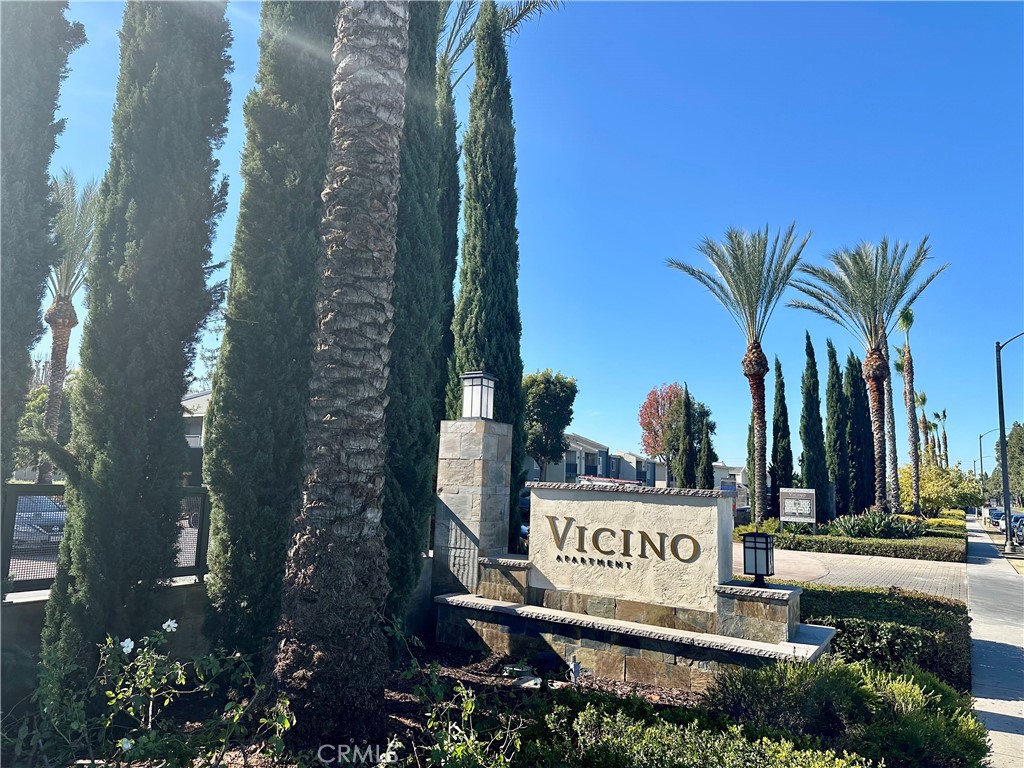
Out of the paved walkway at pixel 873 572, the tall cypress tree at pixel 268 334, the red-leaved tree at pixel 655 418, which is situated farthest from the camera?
the red-leaved tree at pixel 655 418

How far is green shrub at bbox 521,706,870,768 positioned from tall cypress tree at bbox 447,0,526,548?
6411 millimetres

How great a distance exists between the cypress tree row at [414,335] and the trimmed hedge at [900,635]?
496 cm

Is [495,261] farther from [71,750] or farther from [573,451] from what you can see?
[573,451]

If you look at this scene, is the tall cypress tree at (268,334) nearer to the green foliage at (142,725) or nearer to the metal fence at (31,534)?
the metal fence at (31,534)

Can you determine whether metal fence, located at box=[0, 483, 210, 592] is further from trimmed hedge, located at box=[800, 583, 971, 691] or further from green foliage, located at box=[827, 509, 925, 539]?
green foliage, located at box=[827, 509, 925, 539]

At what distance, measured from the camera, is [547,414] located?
38.4 meters

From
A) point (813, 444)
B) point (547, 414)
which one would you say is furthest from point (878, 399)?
point (547, 414)

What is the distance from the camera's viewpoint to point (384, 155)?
4.70 m

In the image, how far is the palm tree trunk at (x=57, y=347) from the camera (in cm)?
1761

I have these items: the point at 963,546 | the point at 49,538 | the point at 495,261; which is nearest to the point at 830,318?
the point at 963,546

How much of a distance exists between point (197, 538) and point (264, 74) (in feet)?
16.7

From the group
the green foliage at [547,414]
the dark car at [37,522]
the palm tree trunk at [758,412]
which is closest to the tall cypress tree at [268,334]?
the dark car at [37,522]

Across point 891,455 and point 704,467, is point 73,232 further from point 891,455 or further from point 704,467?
point 891,455

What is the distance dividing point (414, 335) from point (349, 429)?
3.28 m
